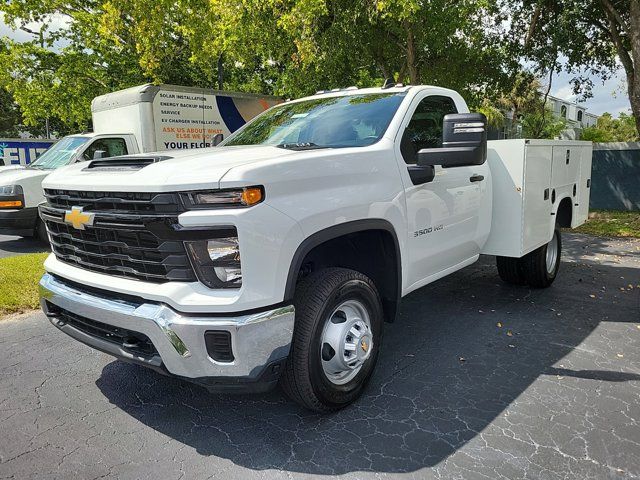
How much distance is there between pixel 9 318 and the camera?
507 cm

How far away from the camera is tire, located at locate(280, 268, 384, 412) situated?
287 centimetres

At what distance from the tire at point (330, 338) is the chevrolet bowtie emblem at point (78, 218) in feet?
4.08

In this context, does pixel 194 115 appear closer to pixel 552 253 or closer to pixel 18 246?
pixel 18 246

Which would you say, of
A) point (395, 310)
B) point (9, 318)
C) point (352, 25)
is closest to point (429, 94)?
point (395, 310)

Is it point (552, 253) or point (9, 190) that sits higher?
point (9, 190)

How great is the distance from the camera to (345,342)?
10.2ft

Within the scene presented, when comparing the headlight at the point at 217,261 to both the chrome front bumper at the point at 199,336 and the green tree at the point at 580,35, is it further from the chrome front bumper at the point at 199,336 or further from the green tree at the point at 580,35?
the green tree at the point at 580,35

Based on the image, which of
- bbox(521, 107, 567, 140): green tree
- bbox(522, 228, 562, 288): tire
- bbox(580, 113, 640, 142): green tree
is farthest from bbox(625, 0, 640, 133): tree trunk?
bbox(580, 113, 640, 142): green tree

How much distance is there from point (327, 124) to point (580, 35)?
36.3 feet

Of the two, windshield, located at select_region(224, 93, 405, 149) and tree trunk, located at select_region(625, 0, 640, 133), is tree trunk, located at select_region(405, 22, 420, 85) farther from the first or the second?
windshield, located at select_region(224, 93, 405, 149)

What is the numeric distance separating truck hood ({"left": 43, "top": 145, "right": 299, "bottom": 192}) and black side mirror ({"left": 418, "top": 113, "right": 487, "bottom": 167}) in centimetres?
103

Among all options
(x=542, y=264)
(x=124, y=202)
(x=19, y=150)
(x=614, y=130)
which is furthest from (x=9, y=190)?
(x=614, y=130)

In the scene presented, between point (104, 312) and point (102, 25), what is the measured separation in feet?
49.1

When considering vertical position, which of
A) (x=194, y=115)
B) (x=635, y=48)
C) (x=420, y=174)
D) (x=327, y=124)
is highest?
(x=635, y=48)
